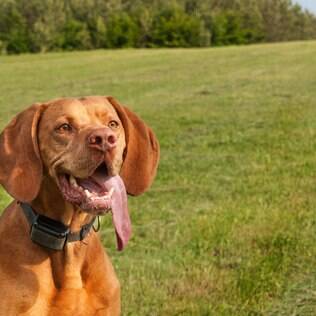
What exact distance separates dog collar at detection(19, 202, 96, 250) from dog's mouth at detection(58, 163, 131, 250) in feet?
0.78

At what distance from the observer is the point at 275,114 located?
15.4m

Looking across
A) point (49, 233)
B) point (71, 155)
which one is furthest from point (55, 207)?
point (71, 155)

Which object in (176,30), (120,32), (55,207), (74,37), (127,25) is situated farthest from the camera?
(176,30)

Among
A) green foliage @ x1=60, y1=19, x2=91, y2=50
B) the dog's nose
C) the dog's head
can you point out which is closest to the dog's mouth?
the dog's head

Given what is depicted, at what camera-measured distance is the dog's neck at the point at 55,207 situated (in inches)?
140

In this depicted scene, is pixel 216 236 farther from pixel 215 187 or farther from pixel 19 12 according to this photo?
pixel 19 12

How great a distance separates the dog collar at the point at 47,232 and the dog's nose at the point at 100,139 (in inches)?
21.6

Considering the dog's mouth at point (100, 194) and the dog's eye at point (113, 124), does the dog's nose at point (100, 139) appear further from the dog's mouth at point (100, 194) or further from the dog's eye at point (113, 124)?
the dog's eye at point (113, 124)

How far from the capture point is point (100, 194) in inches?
132

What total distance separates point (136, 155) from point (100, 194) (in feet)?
1.60

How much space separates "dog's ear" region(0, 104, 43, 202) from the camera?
133 inches

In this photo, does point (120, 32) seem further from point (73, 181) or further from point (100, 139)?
point (100, 139)

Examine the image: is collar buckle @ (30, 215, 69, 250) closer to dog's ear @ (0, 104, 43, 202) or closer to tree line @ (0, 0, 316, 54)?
dog's ear @ (0, 104, 43, 202)

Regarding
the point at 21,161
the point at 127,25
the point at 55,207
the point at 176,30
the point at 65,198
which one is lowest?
the point at 176,30
